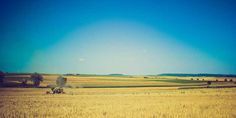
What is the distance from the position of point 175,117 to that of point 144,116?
2.53 meters

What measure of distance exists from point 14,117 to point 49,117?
2766 millimetres

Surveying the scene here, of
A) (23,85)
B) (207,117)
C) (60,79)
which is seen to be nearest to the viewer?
(207,117)

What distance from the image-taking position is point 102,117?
1692cm

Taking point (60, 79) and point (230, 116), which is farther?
point (60, 79)

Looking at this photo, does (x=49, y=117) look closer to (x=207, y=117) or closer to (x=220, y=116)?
(x=207, y=117)

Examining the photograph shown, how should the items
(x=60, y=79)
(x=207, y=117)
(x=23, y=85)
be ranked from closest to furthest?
(x=207, y=117)
(x=23, y=85)
(x=60, y=79)

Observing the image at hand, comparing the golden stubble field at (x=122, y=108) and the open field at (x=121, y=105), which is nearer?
the golden stubble field at (x=122, y=108)

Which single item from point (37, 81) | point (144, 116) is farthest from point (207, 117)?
point (37, 81)

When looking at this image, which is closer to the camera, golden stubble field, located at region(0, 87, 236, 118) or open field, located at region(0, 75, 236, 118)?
golden stubble field, located at region(0, 87, 236, 118)

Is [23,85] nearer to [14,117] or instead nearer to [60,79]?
[60,79]

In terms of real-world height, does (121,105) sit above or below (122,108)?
below

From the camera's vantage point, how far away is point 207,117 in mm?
16328

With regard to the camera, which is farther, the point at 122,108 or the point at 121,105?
the point at 121,105

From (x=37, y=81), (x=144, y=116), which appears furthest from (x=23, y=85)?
(x=144, y=116)
